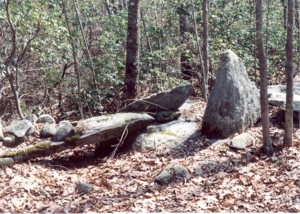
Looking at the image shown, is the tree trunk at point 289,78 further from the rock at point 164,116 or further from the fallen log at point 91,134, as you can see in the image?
the fallen log at point 91,134

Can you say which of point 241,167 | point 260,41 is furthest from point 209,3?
point 241,167

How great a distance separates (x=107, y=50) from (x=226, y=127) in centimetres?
567

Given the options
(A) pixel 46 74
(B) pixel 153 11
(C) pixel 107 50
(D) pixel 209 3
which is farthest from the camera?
(B) pixel 153 11

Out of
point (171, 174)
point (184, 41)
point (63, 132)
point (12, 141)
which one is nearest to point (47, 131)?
point (63, 132)

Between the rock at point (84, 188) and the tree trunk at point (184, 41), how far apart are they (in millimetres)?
6983

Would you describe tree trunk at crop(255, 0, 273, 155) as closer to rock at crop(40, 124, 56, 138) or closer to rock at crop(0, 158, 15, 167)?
rock at crop(40, 124, 56, 138)

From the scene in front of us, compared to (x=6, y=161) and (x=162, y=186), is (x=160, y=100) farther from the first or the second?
(x=6, y=161)

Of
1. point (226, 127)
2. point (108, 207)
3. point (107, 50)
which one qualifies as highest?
point (107, 50)

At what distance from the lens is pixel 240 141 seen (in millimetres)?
7715

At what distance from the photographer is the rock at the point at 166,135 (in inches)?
311

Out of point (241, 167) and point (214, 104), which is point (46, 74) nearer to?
point (214, 104)

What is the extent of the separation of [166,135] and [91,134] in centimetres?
163

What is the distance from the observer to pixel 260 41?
268 inches

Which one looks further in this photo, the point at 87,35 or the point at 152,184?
the point at 87,35
